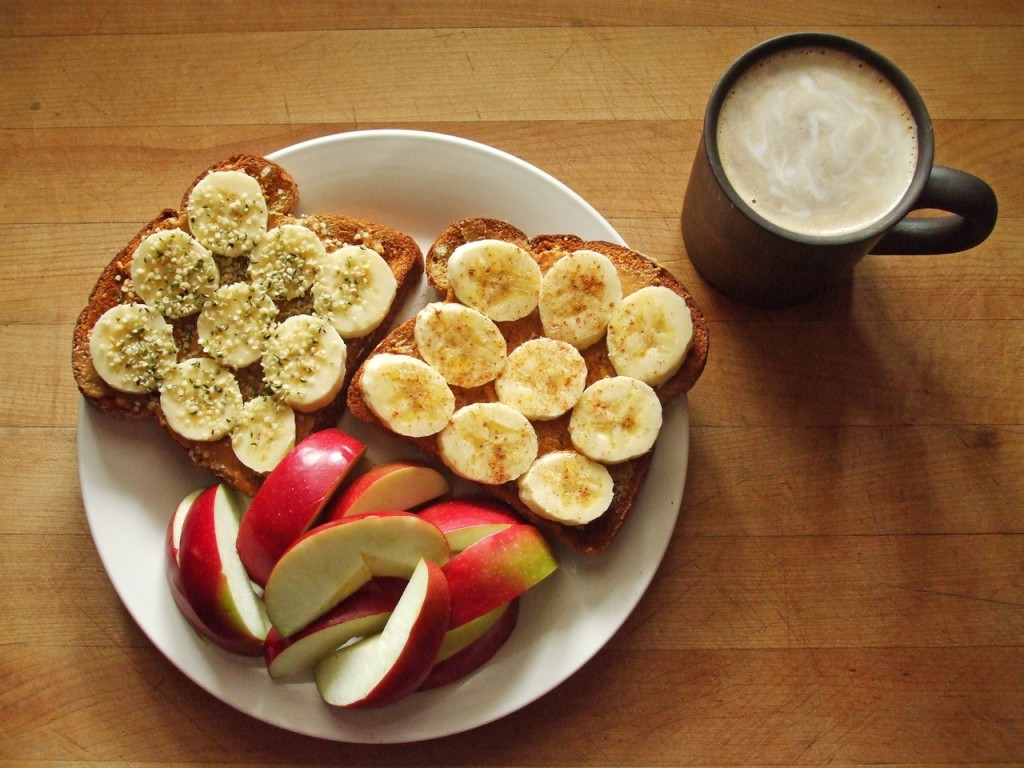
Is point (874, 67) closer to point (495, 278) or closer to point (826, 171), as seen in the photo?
point (826, 171)

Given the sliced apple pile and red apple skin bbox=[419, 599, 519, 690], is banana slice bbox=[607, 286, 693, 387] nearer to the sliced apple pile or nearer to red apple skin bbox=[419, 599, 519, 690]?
the sliced apple pile

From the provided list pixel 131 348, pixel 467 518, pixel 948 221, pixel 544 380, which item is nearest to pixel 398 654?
pixel 467 518

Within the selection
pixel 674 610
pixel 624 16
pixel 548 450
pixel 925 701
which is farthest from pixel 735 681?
pixel 624 16

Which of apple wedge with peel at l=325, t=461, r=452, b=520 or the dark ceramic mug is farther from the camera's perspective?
apple wedge with peel at l=325, t=461, r=452, b=520

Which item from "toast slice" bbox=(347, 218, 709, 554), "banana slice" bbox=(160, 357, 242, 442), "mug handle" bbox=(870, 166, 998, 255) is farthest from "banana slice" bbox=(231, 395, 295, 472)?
"mug handle" bbox=(870, 166, 998, 255)

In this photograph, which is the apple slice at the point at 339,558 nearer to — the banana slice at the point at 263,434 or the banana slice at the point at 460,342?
the banana slice at the point at 263,434

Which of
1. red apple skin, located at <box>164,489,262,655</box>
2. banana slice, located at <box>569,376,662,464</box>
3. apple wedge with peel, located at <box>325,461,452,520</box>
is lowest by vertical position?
red apple skin, located at <box>164,489,262,655</box>

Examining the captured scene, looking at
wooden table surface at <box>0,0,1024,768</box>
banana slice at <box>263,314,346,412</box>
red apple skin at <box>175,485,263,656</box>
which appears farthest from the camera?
wooden table surface at <box>0,0,1024,768</box>
